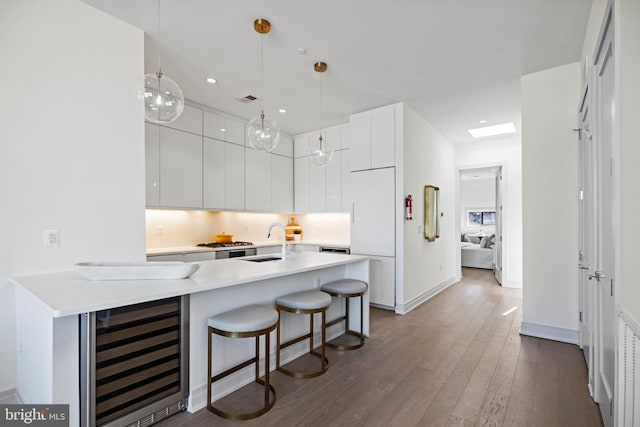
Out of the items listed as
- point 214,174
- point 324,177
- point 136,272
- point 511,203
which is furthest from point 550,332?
point 214,174

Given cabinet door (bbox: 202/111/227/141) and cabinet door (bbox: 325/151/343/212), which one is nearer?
cabinet door (bbox: 202/111/227/141)

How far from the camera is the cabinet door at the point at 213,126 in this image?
4.64 metres

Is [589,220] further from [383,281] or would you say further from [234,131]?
[234,131]

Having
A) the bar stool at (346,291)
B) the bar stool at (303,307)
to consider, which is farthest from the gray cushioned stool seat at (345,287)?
the bar stool at (303,307)

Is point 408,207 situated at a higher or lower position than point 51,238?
higher

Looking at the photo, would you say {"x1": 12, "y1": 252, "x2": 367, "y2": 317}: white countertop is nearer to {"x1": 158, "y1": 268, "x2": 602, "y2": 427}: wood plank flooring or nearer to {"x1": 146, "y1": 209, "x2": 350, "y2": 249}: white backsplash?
{"x1": 158, "y1": 268, "x2": 602, "y2": 427}: wood plank flooring

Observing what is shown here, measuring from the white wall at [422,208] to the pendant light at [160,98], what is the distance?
3080 millimetres

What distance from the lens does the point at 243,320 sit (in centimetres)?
202

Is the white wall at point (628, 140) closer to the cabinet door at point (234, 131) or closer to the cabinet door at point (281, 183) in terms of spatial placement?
the cabinet door at point (234, 131)

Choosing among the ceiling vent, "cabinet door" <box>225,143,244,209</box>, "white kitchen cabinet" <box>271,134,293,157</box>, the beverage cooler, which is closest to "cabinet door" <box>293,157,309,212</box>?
"white kitchen cabinet" <box>271,134,293,157</box>

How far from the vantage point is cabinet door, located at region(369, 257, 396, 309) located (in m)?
4.38

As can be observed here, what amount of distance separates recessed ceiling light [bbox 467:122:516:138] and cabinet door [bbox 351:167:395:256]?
237 cm

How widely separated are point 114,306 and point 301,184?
4.75 meters

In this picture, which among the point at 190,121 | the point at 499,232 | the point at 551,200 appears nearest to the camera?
the point at 551,200
